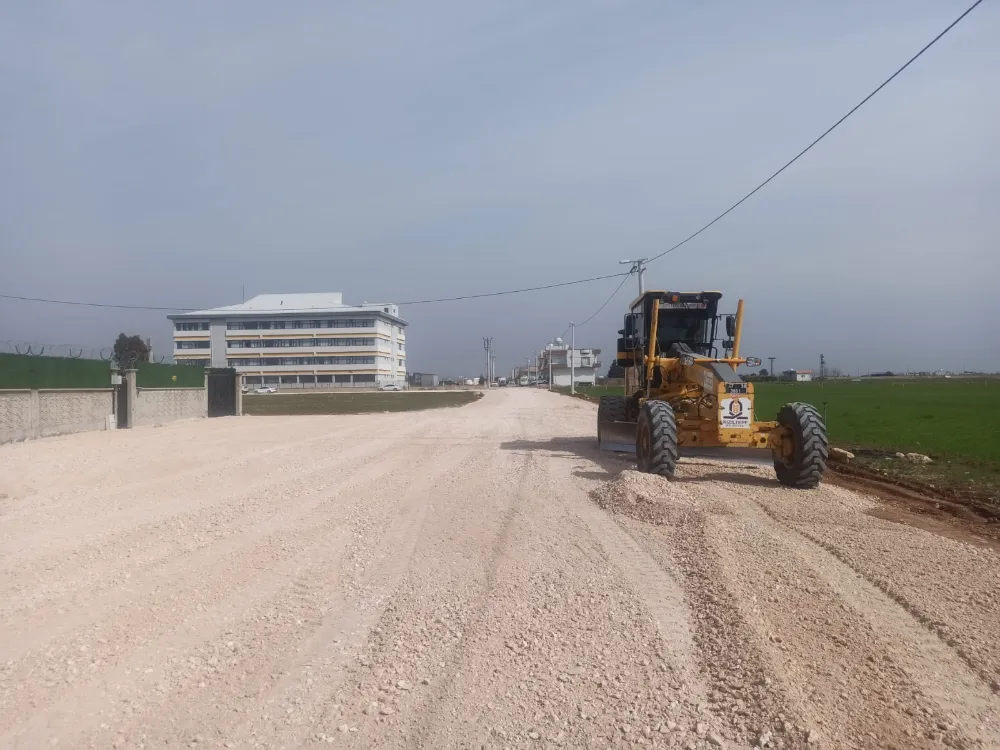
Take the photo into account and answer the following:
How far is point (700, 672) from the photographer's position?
178 inches

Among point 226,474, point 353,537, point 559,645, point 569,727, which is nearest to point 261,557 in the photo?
point 353,537

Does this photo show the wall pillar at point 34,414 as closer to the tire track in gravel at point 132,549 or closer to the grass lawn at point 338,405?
the tire track in gravel at point 132,549

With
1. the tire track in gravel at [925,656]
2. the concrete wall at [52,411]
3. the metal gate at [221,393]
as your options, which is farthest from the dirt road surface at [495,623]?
the metal gate at [221,393]

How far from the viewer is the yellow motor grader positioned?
11.9m

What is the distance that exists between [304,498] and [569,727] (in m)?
7.76

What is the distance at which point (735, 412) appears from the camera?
1197 centimetres

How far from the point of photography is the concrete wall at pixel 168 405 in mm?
28141

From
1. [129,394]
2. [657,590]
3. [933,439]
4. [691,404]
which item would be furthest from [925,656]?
[129,394]

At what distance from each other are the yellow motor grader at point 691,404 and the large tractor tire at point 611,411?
2cm

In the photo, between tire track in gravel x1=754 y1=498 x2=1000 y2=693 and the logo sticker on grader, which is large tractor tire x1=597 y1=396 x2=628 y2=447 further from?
tire track in gravel x1=754 y1=498 x2=1000 y2=693

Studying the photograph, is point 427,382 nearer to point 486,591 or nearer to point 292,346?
point 292,346

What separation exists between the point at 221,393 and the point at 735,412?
100 feet

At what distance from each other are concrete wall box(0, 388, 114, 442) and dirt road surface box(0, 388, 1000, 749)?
1131 centimetres

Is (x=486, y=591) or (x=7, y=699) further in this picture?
(x=486, y=591)
